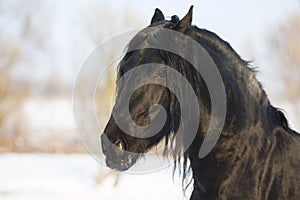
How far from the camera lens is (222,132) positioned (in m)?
2.93

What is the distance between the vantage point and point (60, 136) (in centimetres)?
3145

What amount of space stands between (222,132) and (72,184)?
1222cm

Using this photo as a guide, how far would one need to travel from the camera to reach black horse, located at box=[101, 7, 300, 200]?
276 cm

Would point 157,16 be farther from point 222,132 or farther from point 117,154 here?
point 117,154

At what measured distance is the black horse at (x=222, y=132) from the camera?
2762 mm

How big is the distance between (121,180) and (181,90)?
40.0 feet

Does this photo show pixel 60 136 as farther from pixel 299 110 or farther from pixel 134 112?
pixel 134 112

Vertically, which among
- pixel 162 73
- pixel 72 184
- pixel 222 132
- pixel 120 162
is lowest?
pixel 72 184

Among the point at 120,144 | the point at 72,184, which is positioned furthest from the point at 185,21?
the point at 72,184

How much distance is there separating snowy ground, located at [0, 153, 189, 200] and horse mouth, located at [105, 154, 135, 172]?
6015 millimetres

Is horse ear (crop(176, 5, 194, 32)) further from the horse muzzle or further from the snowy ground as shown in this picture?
the snowy ground

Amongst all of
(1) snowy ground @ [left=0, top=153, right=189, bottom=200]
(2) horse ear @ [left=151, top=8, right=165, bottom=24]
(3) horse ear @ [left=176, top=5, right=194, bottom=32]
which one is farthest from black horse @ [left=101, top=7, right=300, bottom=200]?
(1) snowy ground @ [left=0, top=153, right=189, bottom=200]

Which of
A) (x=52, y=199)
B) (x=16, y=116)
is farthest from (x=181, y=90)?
(x=16, y=116)

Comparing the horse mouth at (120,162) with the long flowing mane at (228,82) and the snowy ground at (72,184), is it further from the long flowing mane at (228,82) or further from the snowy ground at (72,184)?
the snowy ground at (72,184)
